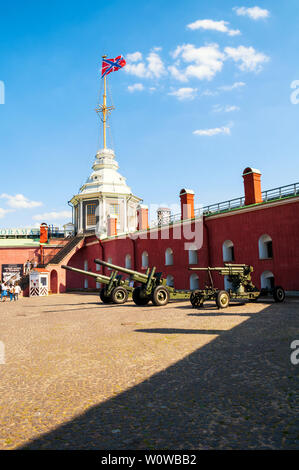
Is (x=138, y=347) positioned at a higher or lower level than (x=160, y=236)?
lower

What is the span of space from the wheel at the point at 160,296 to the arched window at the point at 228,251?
5.53 meters

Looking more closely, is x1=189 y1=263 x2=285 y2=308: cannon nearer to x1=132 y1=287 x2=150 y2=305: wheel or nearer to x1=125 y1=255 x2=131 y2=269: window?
x1=132 y1=287 x2=150 y2=305: wheel

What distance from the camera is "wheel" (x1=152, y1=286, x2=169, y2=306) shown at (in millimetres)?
16688

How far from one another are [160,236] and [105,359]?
1956 cm

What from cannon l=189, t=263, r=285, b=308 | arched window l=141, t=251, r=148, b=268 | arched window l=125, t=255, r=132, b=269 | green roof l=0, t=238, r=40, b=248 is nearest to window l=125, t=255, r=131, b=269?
arched window l=125, t=255, r=132, b=269

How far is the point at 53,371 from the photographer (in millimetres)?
5820

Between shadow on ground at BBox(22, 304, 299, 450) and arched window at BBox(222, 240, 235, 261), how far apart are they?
A: 14.8 meters

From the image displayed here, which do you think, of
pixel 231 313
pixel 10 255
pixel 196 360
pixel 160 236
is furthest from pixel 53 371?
pixel 10 255

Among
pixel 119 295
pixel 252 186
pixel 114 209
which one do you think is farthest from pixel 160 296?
pixel 114 209

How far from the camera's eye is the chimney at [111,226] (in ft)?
113

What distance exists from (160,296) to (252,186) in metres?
8.73

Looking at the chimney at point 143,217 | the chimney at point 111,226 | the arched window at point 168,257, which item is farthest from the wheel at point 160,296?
the chimney at point 111,226

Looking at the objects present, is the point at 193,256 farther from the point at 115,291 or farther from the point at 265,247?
the point at 115,291
